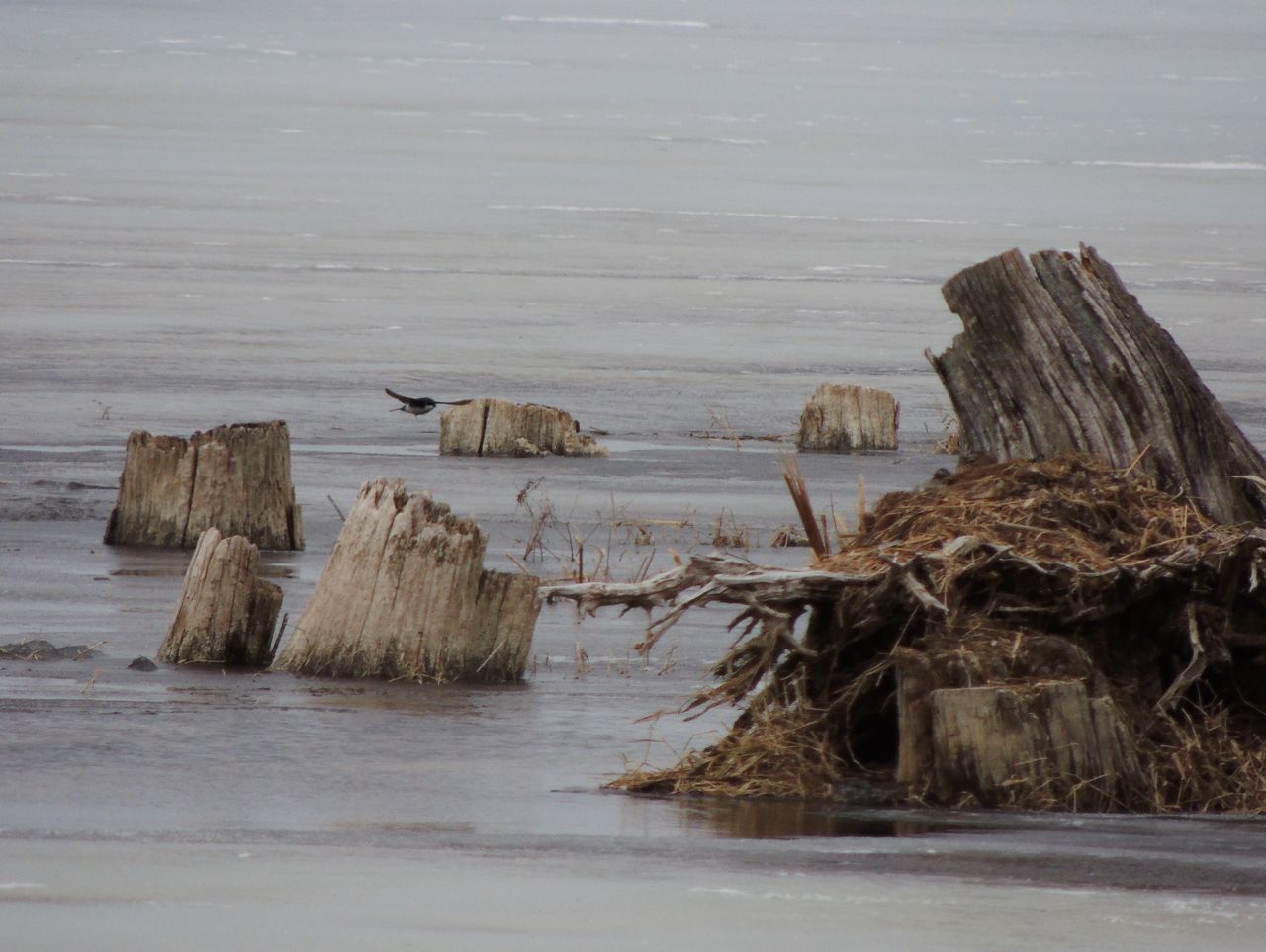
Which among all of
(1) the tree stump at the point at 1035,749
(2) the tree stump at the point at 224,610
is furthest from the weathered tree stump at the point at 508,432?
(1) the tree stump at the point at 1035,749

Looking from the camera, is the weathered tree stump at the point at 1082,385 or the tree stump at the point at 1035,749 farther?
the weathered tree stump at the point at 1082,385

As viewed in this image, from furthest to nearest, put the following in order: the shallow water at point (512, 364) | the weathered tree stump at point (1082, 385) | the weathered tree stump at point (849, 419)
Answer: the weathered tree stump at point (849, 419)
the weathered tree stump at point (1082, 385)
the shallow water at point (512, 364)

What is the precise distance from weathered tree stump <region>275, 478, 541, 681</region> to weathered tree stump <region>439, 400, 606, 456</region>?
9.17 m

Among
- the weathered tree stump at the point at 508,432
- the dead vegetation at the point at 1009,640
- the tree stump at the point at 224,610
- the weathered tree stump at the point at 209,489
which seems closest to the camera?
the dead vegetation at the point at 1009,640

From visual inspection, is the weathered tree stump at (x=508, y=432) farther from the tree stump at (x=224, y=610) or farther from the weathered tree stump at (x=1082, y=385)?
the weathered tree stump at (x=1082, y=385)

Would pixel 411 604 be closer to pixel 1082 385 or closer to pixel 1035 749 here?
pixel 1082 385

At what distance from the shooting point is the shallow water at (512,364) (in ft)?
25.6

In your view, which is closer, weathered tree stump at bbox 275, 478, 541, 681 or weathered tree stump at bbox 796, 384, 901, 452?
weathered tree stump at bbox 275, 478, 541, 681

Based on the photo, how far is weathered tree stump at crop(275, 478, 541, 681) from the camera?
1079cm

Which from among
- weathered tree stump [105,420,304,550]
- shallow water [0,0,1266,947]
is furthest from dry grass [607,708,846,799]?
weathered tree stump [105,420,304,550]

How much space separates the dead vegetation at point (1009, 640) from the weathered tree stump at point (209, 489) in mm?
6168

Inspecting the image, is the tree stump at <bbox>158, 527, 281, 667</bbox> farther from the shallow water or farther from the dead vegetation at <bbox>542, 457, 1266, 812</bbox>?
the dead vegetation at <bbox>542, 457, 1266, 812</bbox>

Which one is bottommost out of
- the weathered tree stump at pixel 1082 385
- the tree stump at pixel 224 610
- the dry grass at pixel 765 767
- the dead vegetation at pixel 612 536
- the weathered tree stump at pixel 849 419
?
the dry grass at pixel 765 767

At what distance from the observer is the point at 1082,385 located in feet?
30.8
